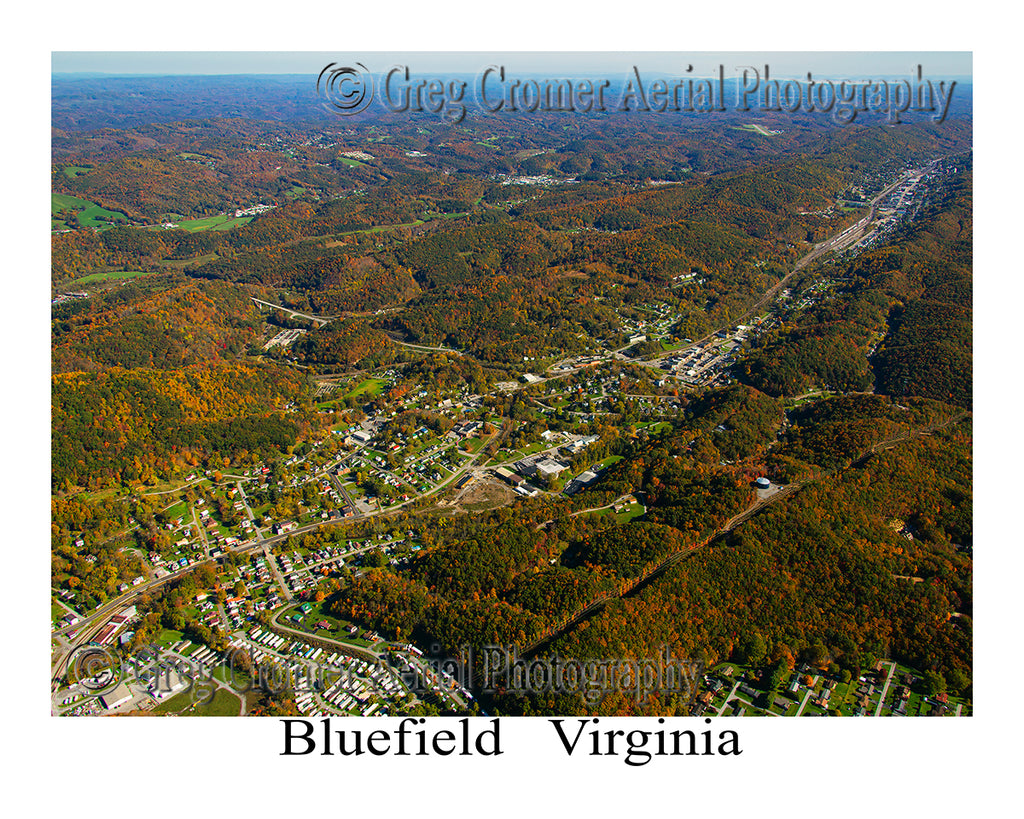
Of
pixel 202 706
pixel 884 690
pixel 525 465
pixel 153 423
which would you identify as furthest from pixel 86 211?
pixel 884 690

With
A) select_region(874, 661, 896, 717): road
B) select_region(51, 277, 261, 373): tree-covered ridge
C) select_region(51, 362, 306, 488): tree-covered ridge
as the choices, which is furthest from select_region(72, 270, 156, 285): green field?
select_region(874, 661, 896, 717): road

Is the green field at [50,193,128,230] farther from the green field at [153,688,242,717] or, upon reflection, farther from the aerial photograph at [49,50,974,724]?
the green field at [153,688,242,717]

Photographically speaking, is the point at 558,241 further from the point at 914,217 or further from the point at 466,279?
the point at 914,217

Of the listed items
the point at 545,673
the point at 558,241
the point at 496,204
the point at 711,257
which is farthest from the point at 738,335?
the point at 496,204

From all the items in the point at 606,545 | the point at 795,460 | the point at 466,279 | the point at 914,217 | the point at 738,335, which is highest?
the point at 914,217

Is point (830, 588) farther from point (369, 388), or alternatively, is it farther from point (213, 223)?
point (213, 223)
